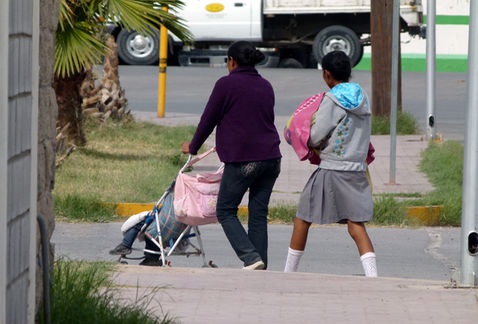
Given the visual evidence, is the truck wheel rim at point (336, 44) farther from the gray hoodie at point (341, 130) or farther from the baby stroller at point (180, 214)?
the gray hoodie at point (341, 130)

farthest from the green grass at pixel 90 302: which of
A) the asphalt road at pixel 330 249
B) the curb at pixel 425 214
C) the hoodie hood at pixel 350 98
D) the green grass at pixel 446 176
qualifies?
the green grass at pixel 446 176

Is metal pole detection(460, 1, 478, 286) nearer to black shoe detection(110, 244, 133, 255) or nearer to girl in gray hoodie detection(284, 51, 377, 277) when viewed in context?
girl in gray hoodie detection(284, 51, 377, 277)

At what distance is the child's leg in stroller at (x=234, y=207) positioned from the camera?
26.3ft

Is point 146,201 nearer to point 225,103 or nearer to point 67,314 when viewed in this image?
point 225,103

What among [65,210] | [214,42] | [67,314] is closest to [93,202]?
[65,210]

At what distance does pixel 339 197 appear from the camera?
309 inches

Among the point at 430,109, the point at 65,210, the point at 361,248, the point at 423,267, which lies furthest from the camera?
the point at 430,109

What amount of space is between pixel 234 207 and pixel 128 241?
0.84 metres

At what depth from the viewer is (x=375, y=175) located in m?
14.1

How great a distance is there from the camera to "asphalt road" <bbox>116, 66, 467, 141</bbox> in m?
21.0

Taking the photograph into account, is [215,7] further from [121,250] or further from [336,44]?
[121,250]

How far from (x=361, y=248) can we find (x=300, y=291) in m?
0.94

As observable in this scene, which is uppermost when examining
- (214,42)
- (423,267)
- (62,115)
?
(214,42)

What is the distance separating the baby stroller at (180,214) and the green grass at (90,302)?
1.28m
